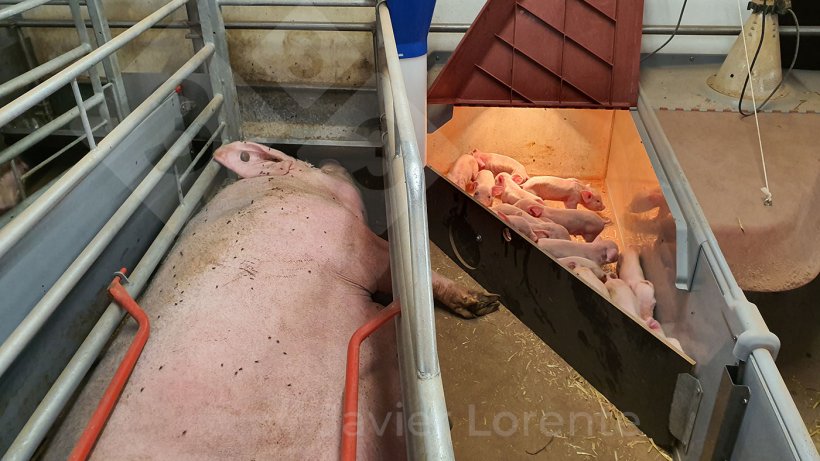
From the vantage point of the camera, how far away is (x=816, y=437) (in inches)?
75.4

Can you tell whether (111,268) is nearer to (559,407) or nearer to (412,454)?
(412,454)

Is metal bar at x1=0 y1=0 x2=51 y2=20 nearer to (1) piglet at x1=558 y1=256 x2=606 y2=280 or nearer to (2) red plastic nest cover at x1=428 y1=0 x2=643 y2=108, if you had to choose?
(2) red plastic nest cover at x1=428 y1=0 x2=643 y2=108

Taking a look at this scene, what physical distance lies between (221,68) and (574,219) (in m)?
1.55

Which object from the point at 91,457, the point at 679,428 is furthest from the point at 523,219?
the point at 91,457

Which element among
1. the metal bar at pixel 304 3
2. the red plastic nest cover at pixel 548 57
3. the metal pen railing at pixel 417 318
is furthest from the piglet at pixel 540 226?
the metal pen railing at pixel 417 318

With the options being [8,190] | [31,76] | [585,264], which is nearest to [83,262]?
[31,76]

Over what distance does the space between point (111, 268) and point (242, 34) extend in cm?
133

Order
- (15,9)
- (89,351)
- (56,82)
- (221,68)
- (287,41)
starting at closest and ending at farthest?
1. (56,82)
2. (89,351)
3. (15,9)
4. (221,68)
5. (287,41)

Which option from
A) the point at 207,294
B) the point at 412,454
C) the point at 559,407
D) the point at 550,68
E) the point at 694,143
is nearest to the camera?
the point at 412,454

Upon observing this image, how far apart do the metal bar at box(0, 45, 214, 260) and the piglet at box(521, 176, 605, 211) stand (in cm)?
162

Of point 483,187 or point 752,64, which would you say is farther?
point 483,187

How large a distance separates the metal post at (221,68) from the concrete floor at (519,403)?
1.17 metres

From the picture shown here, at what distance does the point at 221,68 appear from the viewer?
2.37m

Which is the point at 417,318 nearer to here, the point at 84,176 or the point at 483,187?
the point at 84,176
